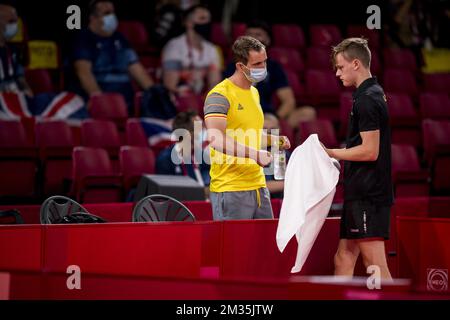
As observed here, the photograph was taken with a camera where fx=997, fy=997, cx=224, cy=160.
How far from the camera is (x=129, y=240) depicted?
15.2 ft

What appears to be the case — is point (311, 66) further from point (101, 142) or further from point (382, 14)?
point (101, 142)

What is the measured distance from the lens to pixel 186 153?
24.3ft

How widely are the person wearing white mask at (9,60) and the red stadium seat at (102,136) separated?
0.75 metres

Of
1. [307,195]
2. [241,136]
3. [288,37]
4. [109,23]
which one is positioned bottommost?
[307,195]

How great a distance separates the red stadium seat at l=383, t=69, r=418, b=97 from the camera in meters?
10.9

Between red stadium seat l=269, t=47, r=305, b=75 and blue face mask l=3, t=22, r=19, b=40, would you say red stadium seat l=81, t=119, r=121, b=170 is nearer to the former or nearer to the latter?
blue face mask l=3, t=22, r=19, b=40

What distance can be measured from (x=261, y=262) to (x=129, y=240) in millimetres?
712

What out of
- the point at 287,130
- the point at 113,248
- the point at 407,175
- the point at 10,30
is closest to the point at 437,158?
the point at 407,175

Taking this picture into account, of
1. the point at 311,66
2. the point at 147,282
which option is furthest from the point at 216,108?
the point at 311,66

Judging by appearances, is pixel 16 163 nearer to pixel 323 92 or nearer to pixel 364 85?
pixel 323 92

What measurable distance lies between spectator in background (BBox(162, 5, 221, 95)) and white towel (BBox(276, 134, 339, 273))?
4.98m

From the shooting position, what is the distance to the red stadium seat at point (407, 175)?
28.2 ft

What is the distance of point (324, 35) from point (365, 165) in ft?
23.5

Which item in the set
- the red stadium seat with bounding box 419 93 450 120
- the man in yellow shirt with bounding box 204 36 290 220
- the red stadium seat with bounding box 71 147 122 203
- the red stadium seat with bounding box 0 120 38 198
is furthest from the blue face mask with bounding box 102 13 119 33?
the man in yellow shirt with bounding box 204 36 290 220
